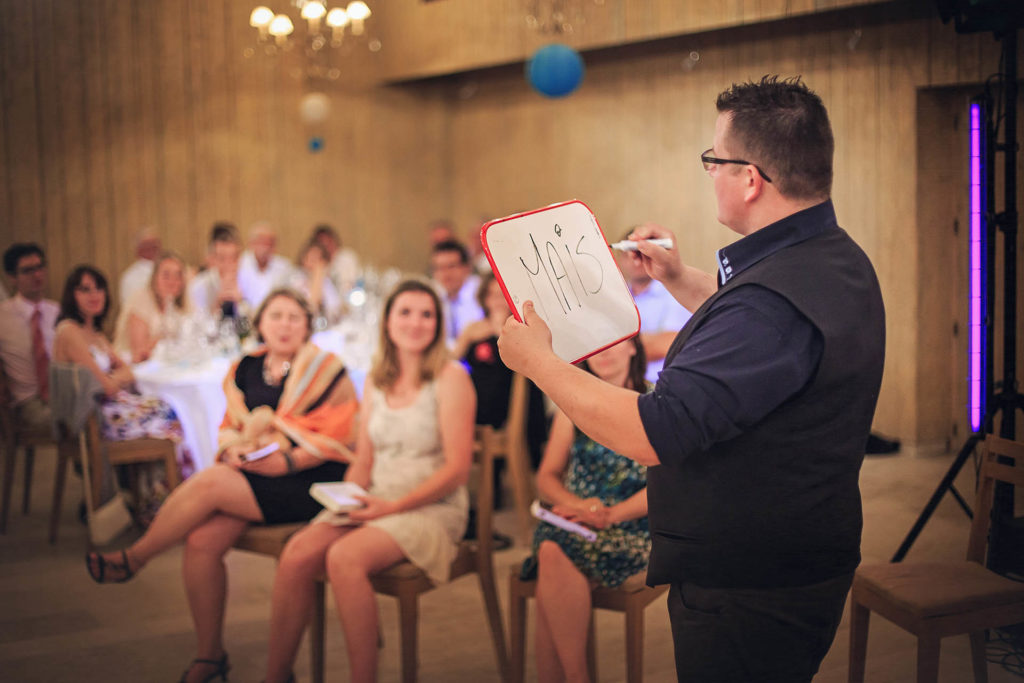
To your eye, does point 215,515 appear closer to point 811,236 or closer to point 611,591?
point 611,591

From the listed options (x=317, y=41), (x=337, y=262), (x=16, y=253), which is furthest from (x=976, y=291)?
(x=317, y=41)

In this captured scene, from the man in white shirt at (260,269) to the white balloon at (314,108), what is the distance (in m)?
1.52

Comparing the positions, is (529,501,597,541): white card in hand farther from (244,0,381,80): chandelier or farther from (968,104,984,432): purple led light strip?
(244,0,381,80): chandelier

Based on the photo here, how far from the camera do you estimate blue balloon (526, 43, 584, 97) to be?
637 cm

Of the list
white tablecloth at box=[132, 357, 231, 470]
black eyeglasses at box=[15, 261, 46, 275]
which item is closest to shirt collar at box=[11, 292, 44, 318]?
black eyeglasses at box=[15, 261, 46, 275]

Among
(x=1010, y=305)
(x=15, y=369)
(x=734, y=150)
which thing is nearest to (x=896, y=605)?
(x=1010, y=305)

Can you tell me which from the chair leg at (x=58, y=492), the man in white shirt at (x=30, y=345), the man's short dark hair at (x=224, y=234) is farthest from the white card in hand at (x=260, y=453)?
the man's short dark hair at (x=224, y=234)

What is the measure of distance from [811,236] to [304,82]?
818cm

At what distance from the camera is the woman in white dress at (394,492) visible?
2.71m

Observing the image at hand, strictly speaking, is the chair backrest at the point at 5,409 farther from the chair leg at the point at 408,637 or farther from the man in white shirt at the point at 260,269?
the chair leg at the point at 408,637

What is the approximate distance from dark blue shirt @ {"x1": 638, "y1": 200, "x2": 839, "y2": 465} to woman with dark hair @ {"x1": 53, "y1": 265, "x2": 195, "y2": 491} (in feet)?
12.3

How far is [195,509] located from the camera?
3031mm

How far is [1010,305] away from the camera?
264cm

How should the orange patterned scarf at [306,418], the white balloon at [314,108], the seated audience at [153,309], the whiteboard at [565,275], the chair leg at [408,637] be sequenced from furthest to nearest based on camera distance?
the white balloon at [314,108]
the seated audience at [153,309]
the orange patterned scarf at [306,418]
the chair leg at [408,637]
the whiteboard at [565,275]
